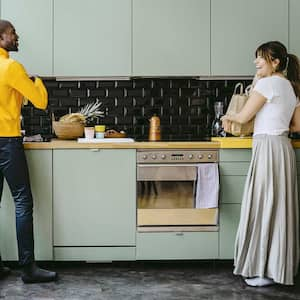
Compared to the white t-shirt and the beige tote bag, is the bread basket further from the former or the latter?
the white t-shirt

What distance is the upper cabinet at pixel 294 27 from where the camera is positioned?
4188 mm

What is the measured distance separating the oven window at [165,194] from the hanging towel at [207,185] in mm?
50

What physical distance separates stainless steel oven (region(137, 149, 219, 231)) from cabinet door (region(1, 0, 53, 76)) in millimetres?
1039

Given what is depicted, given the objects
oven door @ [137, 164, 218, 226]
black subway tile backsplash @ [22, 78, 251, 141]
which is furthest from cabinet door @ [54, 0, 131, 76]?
oven door @ [137, 164, 218, 226]

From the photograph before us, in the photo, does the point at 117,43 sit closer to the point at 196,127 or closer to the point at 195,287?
the point at 196,127

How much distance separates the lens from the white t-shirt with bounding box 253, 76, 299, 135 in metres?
3.43

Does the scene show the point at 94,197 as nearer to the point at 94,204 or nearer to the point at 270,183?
the point at 94,204

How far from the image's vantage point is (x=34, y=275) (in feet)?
11.8

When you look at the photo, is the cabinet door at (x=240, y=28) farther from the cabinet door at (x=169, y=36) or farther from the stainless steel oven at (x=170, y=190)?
the stainless steel oven at (x=170, y=190)

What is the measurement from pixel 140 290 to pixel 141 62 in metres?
1.67

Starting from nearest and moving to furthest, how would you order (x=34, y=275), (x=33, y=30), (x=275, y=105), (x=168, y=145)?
1. (x=275, y=105)
2. (x=34, y=275)
3. (x=168, y=145)
4. (x=33, y=30)

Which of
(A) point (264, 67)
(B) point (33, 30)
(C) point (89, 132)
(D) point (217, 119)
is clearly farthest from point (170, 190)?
(B) point (33, 30)

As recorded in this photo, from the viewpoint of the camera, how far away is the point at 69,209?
12.6 ft

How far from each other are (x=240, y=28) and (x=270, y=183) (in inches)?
52.0
